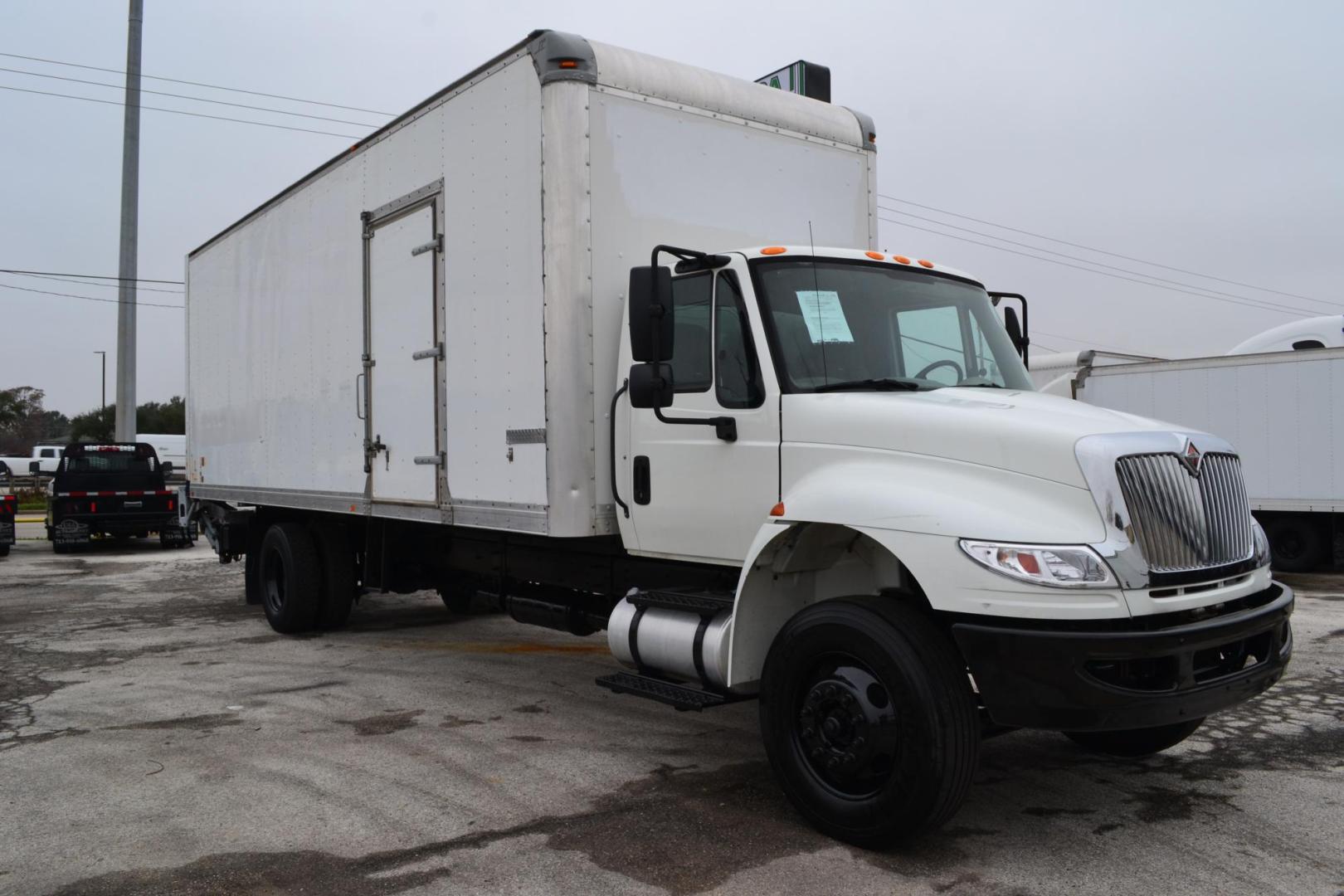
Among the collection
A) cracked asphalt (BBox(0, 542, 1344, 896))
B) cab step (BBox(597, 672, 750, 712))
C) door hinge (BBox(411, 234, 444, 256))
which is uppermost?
door hinge (BBox(411, 234, 444, 256))

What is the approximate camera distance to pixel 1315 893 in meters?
3.86

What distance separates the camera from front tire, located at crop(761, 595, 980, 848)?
3982 millimetres

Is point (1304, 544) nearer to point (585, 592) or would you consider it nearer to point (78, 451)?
point (585, 592)

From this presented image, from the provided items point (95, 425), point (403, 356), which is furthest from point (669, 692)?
point (95, 425)

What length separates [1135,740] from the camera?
5.31 metres

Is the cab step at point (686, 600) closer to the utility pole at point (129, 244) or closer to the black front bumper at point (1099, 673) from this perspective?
the black front bumper at point (1099, 673)

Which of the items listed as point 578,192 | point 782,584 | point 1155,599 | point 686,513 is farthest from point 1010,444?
point 578,192

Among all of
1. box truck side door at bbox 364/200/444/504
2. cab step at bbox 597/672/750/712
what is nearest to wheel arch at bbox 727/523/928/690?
cab step at bbox 597/672/750/712

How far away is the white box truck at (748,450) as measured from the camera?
13.0ft

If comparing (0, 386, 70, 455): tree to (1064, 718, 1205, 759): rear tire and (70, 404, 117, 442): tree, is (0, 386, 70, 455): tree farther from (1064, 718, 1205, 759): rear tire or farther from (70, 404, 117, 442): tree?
(1064, 718, 1205, 759): rear tire

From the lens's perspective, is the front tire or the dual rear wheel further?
the dual rear wheel

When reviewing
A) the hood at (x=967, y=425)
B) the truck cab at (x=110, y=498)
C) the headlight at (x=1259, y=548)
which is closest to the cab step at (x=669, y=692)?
the hood at (x=967, y=425)

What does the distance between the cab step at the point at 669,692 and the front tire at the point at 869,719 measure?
1.40ft

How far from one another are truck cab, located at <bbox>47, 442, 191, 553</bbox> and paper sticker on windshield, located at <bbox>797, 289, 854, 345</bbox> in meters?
17.0
